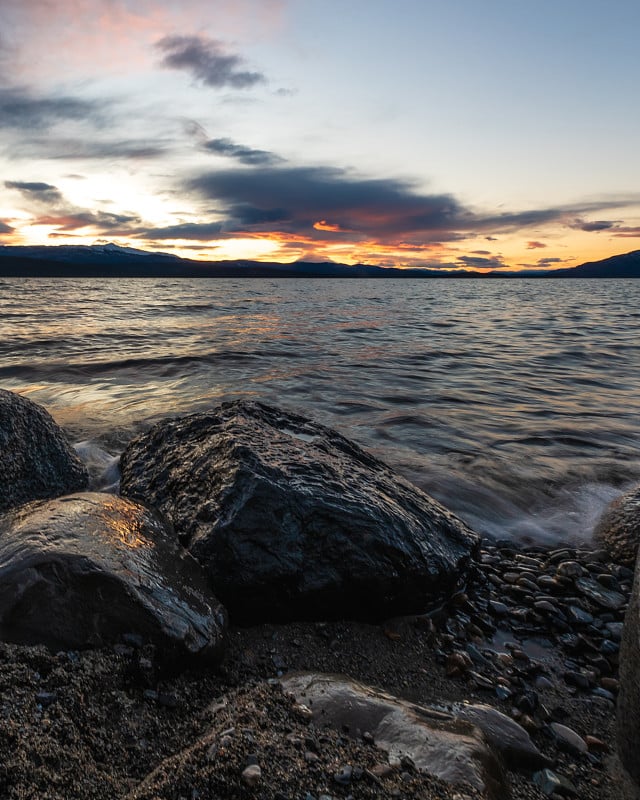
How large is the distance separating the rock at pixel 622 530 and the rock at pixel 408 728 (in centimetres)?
311

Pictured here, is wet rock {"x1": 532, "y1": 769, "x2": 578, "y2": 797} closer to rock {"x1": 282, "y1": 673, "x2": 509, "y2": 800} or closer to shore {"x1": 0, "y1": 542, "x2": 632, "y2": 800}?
shore {"x1": 0, "y1": 542, "x2": 632, "y2": 800}

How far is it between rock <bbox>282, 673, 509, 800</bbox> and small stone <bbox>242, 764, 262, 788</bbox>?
424mm

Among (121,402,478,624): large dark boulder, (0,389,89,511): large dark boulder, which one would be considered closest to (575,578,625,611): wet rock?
(121,402,478,624): large dark boulder

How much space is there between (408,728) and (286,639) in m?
1.09

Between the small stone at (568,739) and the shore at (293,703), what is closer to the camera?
the shore at (293,703)

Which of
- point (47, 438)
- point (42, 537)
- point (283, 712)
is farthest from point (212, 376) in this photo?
point (283, 712)

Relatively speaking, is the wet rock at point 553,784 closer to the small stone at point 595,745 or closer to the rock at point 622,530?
the small stone at point 595,745

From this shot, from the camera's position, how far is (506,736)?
2.30 metres

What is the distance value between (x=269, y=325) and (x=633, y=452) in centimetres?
1934

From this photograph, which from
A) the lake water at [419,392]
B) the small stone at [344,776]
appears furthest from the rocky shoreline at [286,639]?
the lake water at [419,392]

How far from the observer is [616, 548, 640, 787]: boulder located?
7.36ft

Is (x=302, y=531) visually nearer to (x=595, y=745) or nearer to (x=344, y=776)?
(x=344, y=776)

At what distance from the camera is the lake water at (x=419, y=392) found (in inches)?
246

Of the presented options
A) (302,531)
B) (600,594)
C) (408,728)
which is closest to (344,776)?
(408,728)
